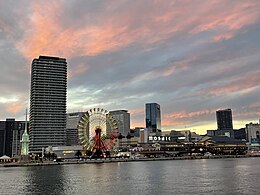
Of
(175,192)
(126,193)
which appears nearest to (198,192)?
(175,192)

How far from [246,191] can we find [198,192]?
29.5 feet

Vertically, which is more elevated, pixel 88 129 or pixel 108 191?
pixel 88 129

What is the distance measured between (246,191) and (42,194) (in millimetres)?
38084

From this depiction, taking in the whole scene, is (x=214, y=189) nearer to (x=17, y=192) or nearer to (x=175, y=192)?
(x=175, y=192)

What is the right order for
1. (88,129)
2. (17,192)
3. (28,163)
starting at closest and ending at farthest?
(17,192) < (88,129) < (28,163)

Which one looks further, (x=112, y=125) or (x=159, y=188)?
(x=112, y=125)

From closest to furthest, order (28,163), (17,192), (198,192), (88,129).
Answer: (198,192) → (17,192) → (88,129) → (28,163)

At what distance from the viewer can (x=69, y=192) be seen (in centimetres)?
6569

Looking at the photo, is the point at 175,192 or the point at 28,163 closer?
the point at 175,192

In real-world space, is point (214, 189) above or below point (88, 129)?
below

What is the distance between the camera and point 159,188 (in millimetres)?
70062

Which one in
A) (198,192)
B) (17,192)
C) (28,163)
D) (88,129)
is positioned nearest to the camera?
(198,192)

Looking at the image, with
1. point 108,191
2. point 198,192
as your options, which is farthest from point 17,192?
point 198,192

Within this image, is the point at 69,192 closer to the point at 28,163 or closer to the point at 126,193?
the point at 126,193
